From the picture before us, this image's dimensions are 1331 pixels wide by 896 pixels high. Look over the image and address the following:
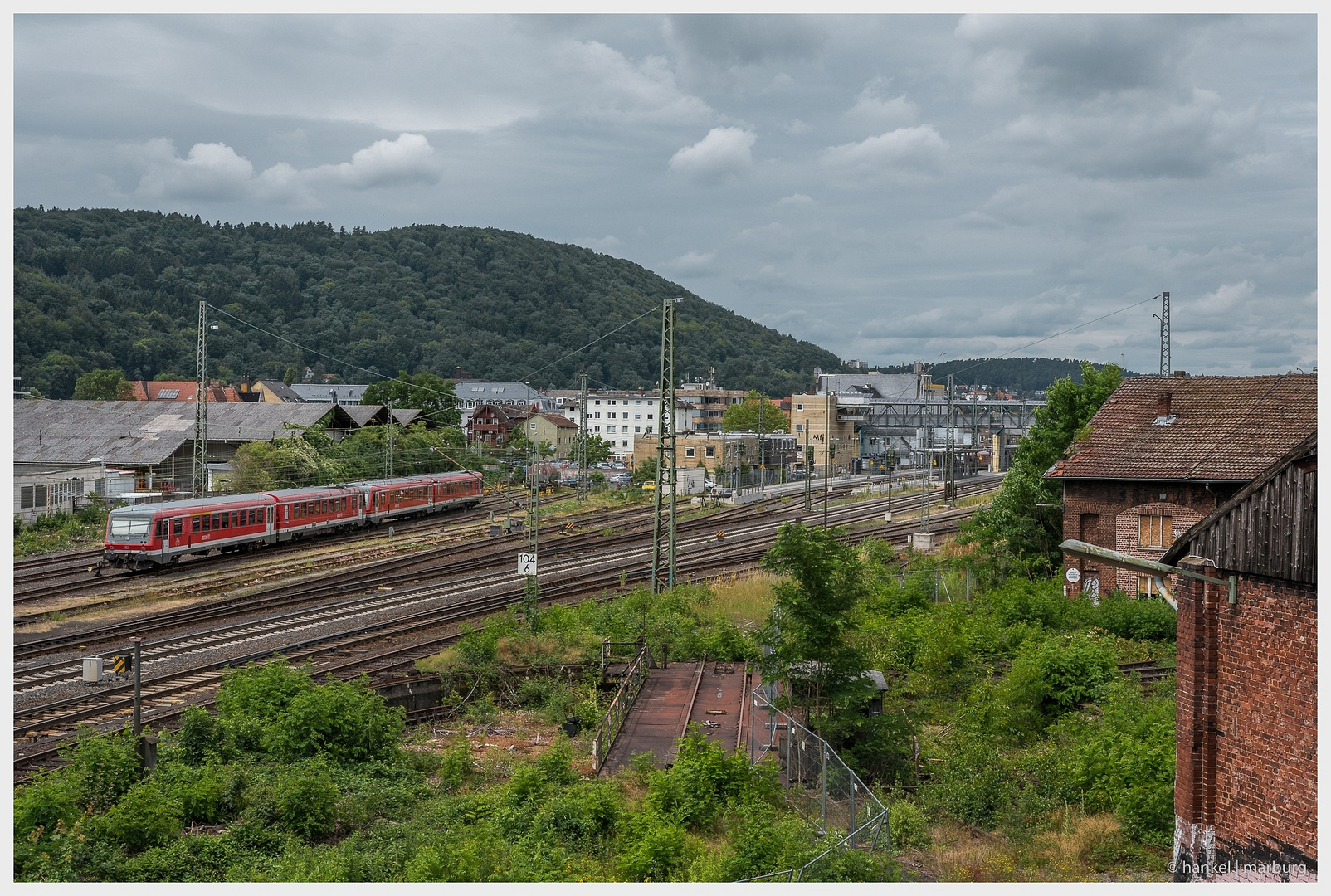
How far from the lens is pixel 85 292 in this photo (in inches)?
5719

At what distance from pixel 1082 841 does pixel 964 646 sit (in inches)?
418

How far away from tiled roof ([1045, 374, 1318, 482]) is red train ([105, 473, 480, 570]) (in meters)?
28.6

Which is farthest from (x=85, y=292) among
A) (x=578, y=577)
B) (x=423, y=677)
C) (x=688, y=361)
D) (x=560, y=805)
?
(x=560, y=805)

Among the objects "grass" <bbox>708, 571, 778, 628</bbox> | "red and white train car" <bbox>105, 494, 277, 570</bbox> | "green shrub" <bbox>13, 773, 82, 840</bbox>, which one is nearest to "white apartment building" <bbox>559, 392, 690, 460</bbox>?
"red and white train car" <bbox>105, 494, 277, 570</bbox>

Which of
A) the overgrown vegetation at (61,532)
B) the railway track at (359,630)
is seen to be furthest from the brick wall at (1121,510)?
the overgrown vegetation at (61,532)

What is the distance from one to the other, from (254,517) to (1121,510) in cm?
3041

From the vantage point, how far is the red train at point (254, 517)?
113 ft

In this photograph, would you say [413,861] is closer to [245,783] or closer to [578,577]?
[245,783]

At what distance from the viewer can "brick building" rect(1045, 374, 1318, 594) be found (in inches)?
1077

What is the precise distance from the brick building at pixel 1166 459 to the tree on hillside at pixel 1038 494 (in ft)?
6.38

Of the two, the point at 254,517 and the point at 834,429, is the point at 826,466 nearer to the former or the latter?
the point at 254,517

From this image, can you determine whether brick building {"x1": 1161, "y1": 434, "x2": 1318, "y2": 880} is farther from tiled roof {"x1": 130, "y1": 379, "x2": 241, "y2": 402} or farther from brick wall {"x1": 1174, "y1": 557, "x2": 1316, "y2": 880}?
tiled roof {"x1": 130, "y1": 379, "x2": 241, "y2": 402}

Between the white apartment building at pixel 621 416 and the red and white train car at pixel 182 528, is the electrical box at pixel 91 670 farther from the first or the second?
the white apartment building at pixel 621 416

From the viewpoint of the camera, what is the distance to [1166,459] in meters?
28.6
